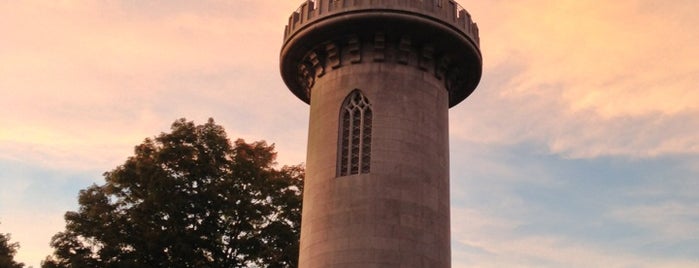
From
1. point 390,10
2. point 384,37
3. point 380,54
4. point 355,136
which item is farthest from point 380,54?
point 355,136

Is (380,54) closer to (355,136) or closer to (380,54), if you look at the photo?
(380,54)

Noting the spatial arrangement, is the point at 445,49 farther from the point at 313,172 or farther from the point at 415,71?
the point at 313,172

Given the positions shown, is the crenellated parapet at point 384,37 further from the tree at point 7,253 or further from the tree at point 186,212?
the tree at point 7,253

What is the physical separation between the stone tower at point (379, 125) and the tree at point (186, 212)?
10.7 meters

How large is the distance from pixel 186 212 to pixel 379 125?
14.1m

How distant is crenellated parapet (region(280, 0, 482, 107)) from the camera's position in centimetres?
2566

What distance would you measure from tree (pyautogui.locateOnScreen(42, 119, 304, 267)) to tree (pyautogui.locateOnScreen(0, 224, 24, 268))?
8.64 metres

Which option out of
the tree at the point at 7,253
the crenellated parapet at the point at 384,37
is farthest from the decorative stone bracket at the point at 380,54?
the tree at the point at 7,253

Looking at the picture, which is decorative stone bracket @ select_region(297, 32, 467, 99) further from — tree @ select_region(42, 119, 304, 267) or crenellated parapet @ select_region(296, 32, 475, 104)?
tree @ select_region(42, 119, 304, 267)

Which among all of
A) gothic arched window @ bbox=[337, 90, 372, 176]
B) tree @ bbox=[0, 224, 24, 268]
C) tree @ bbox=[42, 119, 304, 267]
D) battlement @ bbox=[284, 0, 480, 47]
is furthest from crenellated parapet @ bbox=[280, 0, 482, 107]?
tree @ bbox=[0, 224, 24, 268]

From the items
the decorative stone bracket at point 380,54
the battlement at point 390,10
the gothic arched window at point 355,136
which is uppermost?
the battlement at point 390,10

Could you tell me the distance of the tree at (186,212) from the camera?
34469mm

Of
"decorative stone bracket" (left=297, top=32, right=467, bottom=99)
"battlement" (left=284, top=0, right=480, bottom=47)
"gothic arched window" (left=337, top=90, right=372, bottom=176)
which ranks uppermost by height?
"battlement" (left=284, top=0, right=480, bottom=47)

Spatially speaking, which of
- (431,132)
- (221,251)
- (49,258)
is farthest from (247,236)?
(431,132)
